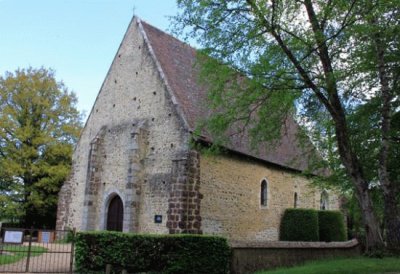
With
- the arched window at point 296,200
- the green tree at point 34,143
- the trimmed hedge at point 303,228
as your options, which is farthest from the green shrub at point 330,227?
the green tree at point 34,143

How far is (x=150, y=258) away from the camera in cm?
1258

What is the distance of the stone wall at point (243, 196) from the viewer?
Answer: 17469 mm

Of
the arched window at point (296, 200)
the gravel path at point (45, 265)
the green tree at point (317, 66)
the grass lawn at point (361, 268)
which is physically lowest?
the gravel path at point (45, 265)

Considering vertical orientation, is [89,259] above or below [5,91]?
below

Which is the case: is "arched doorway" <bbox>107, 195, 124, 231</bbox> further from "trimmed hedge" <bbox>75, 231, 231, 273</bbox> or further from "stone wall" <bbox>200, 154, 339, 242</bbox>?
"trimmed hedge" <bbox>75, 231, 231, 273</bbox>

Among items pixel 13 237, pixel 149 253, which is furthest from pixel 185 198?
pixel 13 237

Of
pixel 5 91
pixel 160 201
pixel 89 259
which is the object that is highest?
pixel 5 91

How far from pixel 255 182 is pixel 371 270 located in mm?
9988

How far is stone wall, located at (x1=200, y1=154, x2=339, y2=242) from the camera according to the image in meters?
17.5

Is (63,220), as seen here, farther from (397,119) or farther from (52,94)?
(397,119)

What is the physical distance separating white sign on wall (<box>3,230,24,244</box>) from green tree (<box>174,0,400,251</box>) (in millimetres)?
6684

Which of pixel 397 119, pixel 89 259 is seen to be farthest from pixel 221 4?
pixel 89 259

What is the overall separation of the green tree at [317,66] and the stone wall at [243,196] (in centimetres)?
417

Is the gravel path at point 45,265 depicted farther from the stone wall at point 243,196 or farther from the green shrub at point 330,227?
the green shrub at point 330,227
